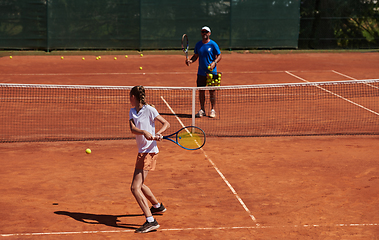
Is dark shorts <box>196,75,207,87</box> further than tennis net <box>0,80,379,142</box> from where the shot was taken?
Yes

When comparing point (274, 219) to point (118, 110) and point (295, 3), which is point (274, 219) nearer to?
point (118, 110)

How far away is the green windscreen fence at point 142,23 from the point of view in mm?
21766

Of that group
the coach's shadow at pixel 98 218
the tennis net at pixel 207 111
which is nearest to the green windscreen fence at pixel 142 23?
the tennis net at pixel 207 111

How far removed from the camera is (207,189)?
24.1 feet

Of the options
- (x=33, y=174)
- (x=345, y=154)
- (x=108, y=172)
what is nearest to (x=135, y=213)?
(x=108, y=172)

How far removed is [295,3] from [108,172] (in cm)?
1793

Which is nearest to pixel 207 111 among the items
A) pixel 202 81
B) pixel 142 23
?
pixel 202 81

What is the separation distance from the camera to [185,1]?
22609mm

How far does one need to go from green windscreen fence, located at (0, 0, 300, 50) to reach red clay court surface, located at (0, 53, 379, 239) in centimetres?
1335

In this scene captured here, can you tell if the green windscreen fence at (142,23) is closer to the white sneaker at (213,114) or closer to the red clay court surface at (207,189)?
the white sneaker at (213,114)

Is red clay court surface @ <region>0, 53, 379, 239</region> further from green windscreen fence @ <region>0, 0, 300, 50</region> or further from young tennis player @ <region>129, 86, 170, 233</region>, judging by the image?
green windscreen fence @ <region>0, 0, 300, 50</region>

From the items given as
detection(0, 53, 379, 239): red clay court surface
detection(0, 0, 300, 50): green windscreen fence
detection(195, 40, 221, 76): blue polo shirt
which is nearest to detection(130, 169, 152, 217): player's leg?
detection(0, 53, 379, 239): red clay court surface

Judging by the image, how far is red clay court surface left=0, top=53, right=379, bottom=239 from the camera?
602cm

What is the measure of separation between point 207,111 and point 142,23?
11.0 m
